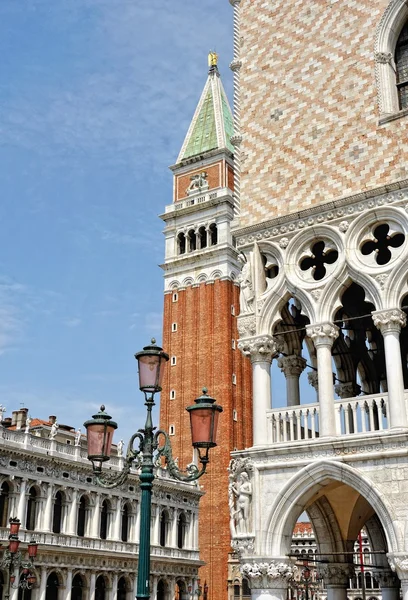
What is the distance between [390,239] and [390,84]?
2797mm

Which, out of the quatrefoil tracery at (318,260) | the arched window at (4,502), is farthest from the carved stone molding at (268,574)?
the arched window at (4,502)

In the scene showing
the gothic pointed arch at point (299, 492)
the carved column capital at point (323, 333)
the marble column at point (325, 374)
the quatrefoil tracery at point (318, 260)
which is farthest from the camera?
the quatrefoil tracery at point (318, 260)

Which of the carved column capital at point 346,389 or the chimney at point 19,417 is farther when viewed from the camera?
the chimney at point 19,417

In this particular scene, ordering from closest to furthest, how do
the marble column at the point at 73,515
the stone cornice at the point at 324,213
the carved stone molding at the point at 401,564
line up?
the carved stone molding at the point at 401,564
the stone cornice at the point at 324,213
the marble column at the point at 73,515

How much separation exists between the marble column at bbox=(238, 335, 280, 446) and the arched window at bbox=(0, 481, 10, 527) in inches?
1014

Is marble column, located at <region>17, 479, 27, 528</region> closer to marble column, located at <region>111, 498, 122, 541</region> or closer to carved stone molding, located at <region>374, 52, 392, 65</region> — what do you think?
marble column, located at <region>111, 498, 122, 541</region>

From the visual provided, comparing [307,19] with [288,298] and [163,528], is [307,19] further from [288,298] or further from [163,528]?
[163,528]

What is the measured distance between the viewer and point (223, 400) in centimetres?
5481

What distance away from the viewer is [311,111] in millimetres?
14219

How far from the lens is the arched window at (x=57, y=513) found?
3906 cm

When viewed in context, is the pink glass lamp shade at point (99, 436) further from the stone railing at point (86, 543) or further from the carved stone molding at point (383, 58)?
the stone railing at point (86, 543)

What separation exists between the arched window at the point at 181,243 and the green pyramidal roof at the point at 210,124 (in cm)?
736

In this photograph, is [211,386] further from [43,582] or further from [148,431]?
[148,431]

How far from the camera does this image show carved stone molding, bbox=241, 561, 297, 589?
1223 cm
